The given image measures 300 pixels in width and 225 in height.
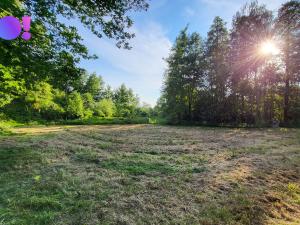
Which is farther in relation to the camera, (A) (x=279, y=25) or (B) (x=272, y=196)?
(A) (x=279, y=25)

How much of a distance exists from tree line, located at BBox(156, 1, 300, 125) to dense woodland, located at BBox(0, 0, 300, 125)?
6cm

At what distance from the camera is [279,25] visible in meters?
14.3

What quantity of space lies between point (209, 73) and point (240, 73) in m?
2.53

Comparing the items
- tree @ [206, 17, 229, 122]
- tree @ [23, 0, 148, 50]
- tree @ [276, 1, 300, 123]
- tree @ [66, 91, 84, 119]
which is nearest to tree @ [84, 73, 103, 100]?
tree @ [66, 91, 84, 119]

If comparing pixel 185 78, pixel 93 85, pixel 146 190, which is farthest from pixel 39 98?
pixel 93 85

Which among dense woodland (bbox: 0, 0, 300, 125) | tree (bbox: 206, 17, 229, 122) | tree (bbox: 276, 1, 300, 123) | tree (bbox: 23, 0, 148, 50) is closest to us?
tree (bbox: 23, 0, 148, 50)

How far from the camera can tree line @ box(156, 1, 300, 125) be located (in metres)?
14.3

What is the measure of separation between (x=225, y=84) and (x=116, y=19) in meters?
14.4

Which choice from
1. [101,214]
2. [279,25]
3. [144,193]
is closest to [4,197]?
[101,214]

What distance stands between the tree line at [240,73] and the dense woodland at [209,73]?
0.06 m

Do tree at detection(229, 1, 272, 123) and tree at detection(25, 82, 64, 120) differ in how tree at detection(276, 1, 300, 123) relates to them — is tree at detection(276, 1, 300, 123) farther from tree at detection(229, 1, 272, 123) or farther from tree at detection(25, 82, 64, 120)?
tree at detection(25, 82, 64, 120)

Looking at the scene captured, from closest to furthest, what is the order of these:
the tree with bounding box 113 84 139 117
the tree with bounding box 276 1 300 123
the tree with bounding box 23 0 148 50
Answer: the tree with bounding box 23 0 148 50 → the tree with bounding box 276 1 300 123 → the tree with bounding box 113 84 139 117

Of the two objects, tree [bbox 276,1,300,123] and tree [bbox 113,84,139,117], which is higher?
tree [bbox 276,1,300,123]

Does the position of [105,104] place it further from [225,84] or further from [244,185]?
[244,185]
